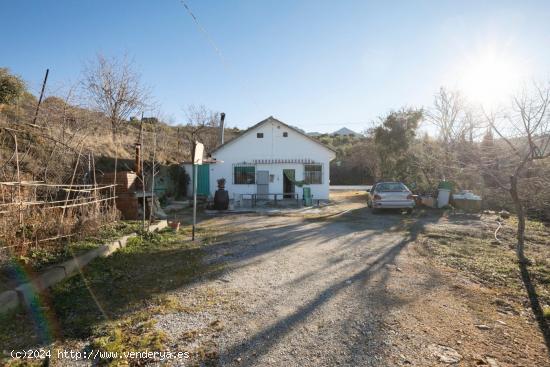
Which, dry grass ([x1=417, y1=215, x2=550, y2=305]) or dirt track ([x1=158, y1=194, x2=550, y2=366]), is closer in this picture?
dirt track ([x1=158, y1=194, x2=550, y2=366])

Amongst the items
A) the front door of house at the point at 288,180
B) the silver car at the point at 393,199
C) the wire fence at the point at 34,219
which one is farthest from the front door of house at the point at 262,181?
the wire fence at the point at 34,219

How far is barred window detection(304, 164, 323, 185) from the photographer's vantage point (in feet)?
66.3

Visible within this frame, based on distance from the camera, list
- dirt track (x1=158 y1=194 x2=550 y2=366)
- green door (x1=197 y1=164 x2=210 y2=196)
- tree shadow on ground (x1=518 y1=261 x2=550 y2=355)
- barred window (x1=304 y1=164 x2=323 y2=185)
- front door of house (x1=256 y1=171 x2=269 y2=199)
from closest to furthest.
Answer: dirt track (x1=158 y1=194 x2=550 y2=366) < tree shadow on ground (x1=518 y1=261 x2=550 y2=355) < front door of house (x1=256 y1=171 x2=269 y2=199) < barred window (x1=304 y1=164 x2=323 y2=185) < green door (x1=197 y1=164 x2=210 y2=196)

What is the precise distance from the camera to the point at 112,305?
404 centimetres

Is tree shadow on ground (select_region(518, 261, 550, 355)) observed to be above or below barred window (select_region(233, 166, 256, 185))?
below

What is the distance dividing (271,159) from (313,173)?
2760 millimetres

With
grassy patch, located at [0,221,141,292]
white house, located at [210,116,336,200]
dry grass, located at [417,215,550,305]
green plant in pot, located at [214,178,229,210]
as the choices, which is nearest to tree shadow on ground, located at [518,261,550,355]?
dry grass, located at [417,215,550,305]

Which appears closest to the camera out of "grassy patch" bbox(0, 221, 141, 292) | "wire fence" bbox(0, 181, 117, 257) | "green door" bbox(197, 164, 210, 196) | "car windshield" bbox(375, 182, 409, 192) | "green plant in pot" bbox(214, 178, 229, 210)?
Answer: "grassy patch" bbox(0, 221, 141, 292)

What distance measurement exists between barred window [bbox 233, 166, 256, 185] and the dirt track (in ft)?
44.1

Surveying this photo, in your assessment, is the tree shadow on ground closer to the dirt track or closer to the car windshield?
the dirt track

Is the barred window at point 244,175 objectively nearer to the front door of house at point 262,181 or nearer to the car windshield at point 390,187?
the front door of house at point 262,181

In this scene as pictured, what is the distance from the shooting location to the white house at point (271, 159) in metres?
20.1

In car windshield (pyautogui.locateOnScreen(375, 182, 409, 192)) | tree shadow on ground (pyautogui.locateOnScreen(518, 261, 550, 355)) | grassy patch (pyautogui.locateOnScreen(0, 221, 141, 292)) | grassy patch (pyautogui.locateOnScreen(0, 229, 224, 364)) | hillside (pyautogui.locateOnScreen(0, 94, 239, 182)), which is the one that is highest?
hillside (pyautogui.locateOnScreen(0, 94, 239, 182))

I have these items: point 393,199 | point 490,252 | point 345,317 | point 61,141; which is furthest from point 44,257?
point 393,199
